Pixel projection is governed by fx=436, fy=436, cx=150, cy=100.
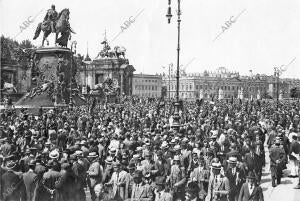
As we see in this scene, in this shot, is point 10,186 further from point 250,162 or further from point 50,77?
point 50,77

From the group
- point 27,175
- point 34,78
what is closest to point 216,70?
point 34,78

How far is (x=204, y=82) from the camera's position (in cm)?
14825

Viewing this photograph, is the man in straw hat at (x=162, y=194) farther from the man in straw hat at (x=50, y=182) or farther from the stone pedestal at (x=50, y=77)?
the stone pedestal at (x=50, y=77)

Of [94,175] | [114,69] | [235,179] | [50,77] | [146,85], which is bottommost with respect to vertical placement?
[235,179]

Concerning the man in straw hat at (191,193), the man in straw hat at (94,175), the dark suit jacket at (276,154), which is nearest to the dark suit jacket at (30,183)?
the man in straw hat at (94,175)

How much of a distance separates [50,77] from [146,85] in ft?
332

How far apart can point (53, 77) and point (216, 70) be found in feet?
479

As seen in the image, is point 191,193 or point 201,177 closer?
point 191,193

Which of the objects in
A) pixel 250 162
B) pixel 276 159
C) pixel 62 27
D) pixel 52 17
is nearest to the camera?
pixel 250 162

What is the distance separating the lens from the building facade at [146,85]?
447 feet

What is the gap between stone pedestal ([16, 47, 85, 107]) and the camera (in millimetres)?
38344

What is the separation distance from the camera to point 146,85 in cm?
13950

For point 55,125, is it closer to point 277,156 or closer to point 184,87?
point 277,156

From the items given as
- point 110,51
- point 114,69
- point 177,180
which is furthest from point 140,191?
point 110,51
